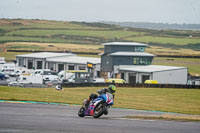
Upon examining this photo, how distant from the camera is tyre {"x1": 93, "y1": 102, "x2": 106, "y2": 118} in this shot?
17047 millimetres

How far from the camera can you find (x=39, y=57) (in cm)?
9219

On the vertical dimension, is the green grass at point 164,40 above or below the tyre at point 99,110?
above

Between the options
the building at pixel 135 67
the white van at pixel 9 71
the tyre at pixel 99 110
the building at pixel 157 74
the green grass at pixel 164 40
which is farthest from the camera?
the green grass at pixel 164 40

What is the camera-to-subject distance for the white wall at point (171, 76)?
235 feet

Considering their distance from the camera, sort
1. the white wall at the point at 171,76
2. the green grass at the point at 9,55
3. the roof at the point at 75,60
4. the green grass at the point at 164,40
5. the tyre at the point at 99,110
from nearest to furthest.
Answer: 1. the tyre at the point at 99,110
2. the white wall at the point at 171,76
3. the roof at the point at 75,60
4. the green grass at the point at 9,55
5. the green grass at the point at 164,40

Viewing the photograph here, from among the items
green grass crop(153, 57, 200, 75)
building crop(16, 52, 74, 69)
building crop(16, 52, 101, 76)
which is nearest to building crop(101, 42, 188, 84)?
building crop(16, 52, 101, 76)

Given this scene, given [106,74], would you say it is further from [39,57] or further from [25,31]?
[25,31]

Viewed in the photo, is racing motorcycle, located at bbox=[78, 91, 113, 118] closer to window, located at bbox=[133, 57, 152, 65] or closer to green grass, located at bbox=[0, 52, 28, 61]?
window, located at bbox=[133, 57, 152, 65]

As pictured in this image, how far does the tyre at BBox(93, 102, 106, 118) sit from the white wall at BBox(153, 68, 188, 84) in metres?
54.2

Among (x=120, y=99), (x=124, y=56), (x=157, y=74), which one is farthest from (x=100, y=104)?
(x=124, y=56)

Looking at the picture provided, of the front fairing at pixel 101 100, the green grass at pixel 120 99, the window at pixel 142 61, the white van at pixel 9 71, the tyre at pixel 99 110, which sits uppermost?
the front fairing at pixel 101 100

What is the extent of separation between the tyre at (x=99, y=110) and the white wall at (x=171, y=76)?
54.2 metres

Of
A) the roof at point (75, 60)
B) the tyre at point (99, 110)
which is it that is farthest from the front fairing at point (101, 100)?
the roof at point (75, 60)

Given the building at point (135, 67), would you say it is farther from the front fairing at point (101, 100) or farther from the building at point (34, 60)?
the front fairing at point (101, 100)
